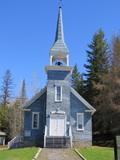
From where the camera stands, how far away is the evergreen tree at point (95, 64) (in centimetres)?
5047

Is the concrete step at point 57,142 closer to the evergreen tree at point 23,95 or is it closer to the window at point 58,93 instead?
the window at point 58,93

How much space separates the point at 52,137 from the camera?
110 feet

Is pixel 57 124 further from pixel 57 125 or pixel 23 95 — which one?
pixel 23 95

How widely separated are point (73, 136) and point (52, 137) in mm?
2908

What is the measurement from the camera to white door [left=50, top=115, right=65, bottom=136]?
3434cm

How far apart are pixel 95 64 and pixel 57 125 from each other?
65.9 feet

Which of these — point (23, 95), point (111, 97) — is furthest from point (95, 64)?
point (23, 95)

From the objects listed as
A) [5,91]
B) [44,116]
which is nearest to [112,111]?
[44,116]

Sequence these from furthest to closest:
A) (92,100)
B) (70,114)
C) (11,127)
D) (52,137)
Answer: (11,127), (92,100), (70,114), (52,137)

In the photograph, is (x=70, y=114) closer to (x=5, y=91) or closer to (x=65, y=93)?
(x=65, y=93)

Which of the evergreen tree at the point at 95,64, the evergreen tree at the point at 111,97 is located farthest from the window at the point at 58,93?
the evergreen tree at the point at 95,64

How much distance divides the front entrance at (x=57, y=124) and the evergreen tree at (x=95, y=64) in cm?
1512

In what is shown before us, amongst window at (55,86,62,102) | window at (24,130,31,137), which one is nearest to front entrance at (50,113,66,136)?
window at (55,86,62,102)

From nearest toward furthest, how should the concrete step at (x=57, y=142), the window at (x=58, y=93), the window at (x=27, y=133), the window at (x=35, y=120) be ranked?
the concrete step at (x=57, y=142), the window at (x=58, y=93), the window at (x=27, y=133), the window at (x=35, y=120)
